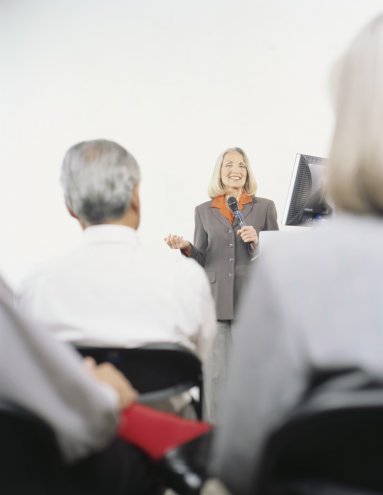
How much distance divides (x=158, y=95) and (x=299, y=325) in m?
3.85

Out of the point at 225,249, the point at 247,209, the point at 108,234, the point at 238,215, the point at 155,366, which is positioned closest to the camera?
the point at 155,366

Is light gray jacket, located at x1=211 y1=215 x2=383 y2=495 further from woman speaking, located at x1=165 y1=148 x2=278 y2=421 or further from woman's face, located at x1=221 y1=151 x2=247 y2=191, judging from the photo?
woman's face, located at x1=221 y1=151 x2=247 y2=191

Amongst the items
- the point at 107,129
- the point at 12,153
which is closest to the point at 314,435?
the point at 107,129

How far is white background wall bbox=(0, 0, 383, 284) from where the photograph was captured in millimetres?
4055

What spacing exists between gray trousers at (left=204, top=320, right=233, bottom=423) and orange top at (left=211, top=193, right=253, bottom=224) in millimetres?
668

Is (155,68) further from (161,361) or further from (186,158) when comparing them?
(161,361)

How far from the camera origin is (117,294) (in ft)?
3.83

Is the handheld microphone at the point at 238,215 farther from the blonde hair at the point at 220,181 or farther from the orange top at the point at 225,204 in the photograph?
the blonde hair at the point at 220,181

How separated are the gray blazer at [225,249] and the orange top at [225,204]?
2 centimetres

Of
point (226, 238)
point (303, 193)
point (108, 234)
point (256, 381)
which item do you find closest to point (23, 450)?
point (256, 381)

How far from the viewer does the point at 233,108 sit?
13.6 feet

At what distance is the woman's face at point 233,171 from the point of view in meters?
3.36

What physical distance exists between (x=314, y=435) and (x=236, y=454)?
0.15m

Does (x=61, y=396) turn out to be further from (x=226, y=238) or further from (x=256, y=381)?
(x=226, y=238)
